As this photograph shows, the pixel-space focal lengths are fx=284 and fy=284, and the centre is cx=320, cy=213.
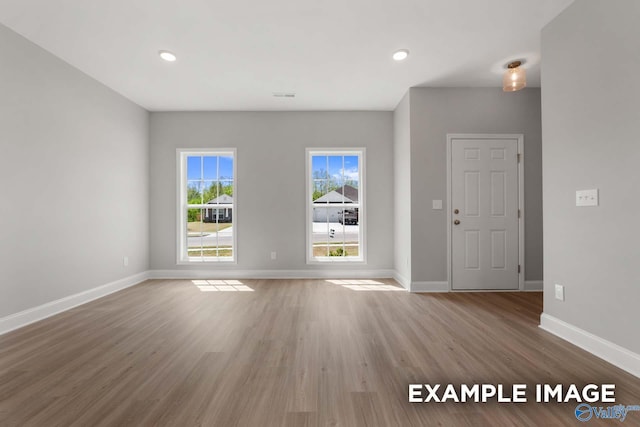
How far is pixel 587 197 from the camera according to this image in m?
2.25

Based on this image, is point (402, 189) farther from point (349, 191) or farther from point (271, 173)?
point (271, 173)

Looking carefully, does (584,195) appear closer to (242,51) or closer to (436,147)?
(436,147)

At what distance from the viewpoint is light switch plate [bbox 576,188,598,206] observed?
218 cm

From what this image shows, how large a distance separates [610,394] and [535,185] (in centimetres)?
301

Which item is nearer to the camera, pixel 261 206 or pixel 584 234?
pixel 584 234

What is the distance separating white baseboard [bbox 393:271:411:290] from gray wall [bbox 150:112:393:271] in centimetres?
20

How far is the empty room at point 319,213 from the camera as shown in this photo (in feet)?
5.98

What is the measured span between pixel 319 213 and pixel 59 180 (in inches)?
136

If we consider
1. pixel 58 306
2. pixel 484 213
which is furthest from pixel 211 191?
pixel 484 213

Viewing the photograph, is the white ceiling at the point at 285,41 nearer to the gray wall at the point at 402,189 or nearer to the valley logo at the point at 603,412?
the gray wall at the point at 402,189

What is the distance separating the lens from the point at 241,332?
2627 mm

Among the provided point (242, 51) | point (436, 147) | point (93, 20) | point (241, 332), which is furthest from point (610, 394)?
point (93, 20)

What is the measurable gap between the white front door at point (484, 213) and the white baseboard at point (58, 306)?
4787 mm

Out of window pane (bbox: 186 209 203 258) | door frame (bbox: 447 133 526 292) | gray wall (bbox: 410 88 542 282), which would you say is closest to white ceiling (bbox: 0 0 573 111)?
gray wall (bbox: 410 88 542 282)
